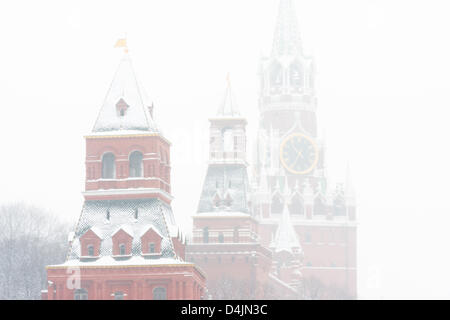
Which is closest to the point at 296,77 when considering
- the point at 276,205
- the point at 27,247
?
the point at 276,205

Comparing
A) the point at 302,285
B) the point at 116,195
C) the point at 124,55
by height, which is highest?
the point at 124,55

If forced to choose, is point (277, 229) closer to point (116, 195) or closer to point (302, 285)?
point (302, 285)

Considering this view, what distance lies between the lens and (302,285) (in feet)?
509

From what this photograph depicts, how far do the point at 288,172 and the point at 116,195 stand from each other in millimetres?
108199

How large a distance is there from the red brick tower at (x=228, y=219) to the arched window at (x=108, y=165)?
51.1m

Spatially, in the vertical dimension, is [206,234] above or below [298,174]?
below

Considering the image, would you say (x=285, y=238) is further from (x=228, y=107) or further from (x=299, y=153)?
(x=299, y=153)

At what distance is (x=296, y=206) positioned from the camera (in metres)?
177

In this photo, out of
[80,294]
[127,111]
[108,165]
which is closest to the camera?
[80,294]

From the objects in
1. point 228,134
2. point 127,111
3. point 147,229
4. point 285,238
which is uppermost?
point 228,134

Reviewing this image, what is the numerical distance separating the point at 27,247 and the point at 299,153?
243 ft

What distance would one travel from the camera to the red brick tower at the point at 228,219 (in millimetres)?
129000

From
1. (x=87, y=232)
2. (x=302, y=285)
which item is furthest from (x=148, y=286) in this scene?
(x=302, y=285)

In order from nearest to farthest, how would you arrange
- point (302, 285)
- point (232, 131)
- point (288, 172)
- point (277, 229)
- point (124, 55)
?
1. point (124, 55)
2. point (232, 131)
3. point (302, 285)
4. point (277, 229)
5. point (288, 172)
